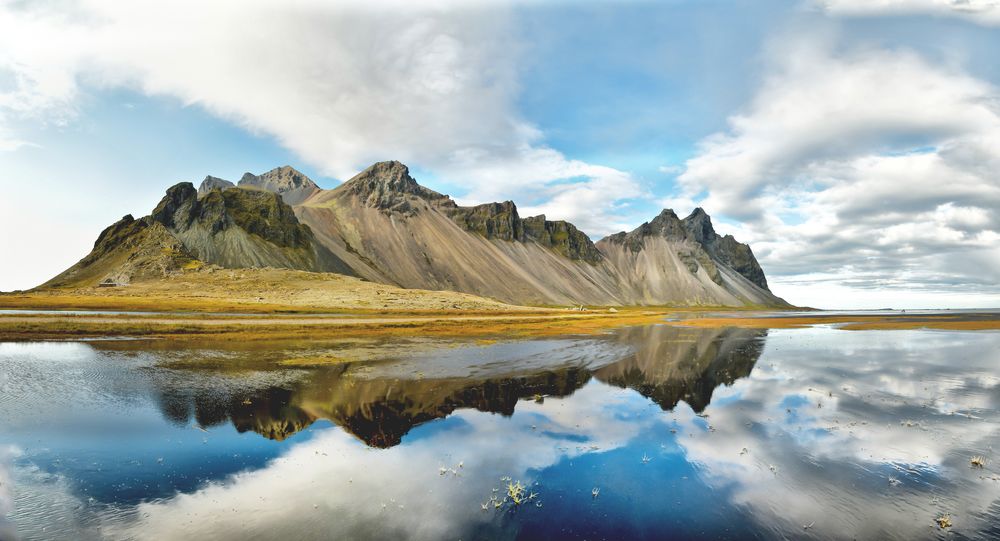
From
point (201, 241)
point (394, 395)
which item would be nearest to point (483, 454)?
point (394, 395)

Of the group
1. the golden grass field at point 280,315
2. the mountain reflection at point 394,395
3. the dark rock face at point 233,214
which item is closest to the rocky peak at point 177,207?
the dark rock face at point 233,214

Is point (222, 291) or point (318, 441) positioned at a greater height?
point (222, 291)

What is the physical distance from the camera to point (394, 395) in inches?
1038

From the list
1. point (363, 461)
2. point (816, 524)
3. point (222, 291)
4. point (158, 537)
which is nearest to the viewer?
point (158, 537)

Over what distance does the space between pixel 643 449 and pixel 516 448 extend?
5195 mm

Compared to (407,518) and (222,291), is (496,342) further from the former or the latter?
(222,291)

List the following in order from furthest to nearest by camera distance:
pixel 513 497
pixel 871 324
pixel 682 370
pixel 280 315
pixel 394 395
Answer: pixel 871 324, pixel 280 315, pixel 682 370, pixel 394 395, pixel 513 497

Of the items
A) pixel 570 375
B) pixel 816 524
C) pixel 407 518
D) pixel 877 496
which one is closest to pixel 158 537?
pixel 407 518

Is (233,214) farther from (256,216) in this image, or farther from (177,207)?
(177,207)

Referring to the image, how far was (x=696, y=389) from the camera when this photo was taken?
30062 mm

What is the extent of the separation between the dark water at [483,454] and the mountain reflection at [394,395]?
203 millimetres

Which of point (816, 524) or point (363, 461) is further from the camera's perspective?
point (363, 461)

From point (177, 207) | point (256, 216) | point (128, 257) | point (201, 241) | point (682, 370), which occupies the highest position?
point (177, 207)

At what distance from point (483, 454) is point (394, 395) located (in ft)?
35.2
